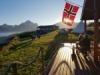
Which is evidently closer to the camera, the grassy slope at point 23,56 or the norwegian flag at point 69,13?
the grassy slope at point 23,56

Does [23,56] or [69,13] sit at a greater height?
[69,13]

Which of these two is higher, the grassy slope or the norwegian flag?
the norwegian flag

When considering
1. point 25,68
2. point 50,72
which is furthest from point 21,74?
point 50,72

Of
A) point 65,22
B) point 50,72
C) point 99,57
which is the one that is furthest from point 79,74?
point 65,22

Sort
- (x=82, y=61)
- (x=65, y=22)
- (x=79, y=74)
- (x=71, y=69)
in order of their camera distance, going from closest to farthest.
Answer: (x=79, y=74) < (x=71, y=69) < (x=82, y=61) < (x=65, y=22)

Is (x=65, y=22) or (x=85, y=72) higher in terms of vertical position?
(x=65, y=22)

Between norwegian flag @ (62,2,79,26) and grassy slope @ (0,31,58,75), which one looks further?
norwegian flag @ (62,2,79,26)

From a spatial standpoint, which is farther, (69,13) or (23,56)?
(23,56)

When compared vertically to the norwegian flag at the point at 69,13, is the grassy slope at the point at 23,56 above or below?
below

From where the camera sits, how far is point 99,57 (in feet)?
40.6

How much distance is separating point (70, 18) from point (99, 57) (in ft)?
16.9

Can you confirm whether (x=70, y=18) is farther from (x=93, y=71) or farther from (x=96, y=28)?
(x=93, y=71)

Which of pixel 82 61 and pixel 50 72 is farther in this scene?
pixel 82 61

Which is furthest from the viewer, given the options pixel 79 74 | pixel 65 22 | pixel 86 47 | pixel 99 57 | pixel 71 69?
pixel 65 22
